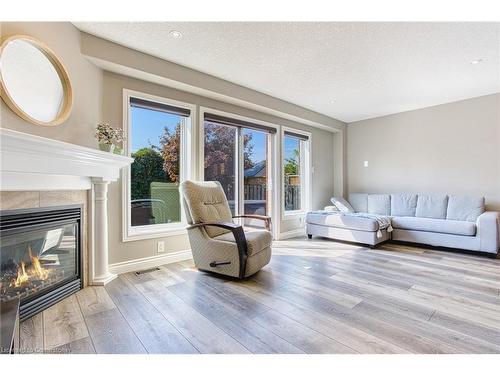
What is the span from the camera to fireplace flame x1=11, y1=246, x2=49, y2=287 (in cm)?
189

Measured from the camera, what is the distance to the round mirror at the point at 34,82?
1.77 m

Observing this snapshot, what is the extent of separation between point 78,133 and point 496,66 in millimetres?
4720

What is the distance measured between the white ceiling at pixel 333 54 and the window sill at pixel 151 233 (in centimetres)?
201

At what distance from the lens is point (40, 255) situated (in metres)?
2.07

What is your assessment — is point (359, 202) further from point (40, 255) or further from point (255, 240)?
point (40, 255)

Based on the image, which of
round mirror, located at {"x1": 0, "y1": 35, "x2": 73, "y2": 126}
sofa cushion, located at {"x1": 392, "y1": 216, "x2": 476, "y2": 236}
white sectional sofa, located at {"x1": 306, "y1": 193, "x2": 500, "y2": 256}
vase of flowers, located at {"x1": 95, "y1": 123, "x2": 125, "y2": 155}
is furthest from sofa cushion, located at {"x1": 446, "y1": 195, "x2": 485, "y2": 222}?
round mirror, located at {"x1": 0, "y1": 35, "x2": 73, "y2": 126}

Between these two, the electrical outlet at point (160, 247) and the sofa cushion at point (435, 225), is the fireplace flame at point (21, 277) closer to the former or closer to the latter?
the electrical outlet at point (160, 247)

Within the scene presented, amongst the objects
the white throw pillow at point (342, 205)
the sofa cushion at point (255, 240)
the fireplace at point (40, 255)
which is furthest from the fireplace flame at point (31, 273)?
the white throw pillow at point (342, 205)

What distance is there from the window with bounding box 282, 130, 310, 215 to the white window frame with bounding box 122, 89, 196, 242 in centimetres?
198

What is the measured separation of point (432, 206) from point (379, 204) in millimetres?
824

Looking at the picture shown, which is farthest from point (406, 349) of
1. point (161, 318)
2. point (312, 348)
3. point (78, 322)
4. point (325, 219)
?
point (325, 219)

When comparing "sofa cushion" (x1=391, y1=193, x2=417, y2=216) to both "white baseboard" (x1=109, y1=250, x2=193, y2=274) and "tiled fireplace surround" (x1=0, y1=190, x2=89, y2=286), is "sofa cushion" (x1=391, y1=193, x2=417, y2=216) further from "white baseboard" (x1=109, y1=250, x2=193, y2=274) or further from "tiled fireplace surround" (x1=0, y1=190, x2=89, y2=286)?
"tiled fireplace surround" (x1=0, y1=190, x2=89, y2=286)
